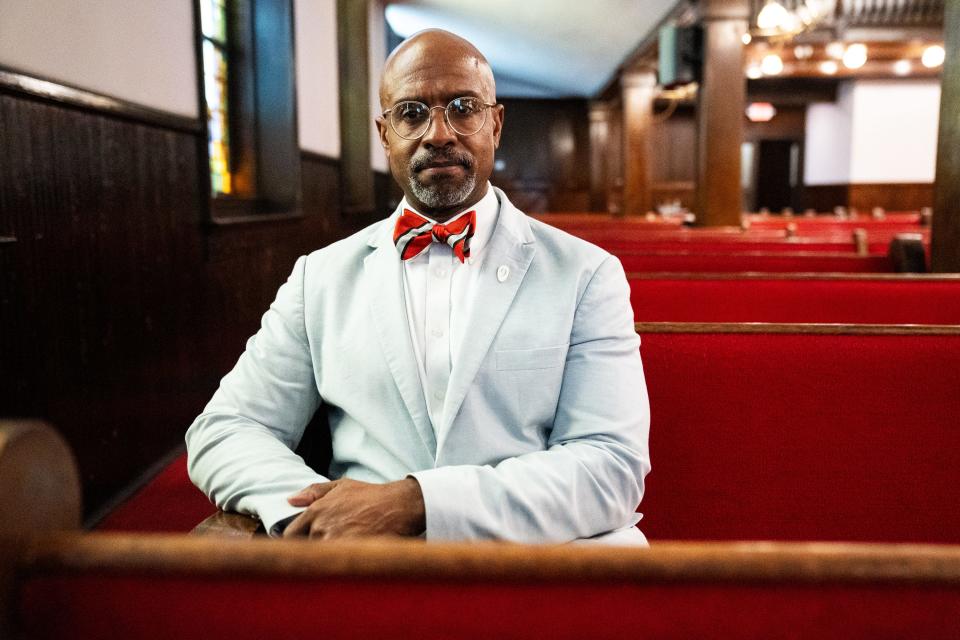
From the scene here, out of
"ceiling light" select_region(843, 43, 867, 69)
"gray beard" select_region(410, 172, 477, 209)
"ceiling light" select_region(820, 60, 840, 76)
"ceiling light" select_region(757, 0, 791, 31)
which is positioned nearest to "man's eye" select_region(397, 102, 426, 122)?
"gray beard" select_region(410, 172, 477, 209)

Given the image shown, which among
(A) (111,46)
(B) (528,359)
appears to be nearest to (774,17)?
(A) (111,46)

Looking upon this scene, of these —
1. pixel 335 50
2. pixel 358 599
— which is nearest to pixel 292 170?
pixel 335 50

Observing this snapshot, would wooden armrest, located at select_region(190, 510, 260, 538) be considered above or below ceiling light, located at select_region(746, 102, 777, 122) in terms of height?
below

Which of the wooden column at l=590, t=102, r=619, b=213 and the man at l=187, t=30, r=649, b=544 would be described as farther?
the wooden column at l=590, t=102, r=619, b=213

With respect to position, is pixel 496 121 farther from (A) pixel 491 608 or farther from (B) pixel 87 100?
(B) pixel 87 100

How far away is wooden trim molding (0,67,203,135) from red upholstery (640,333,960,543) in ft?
5.59

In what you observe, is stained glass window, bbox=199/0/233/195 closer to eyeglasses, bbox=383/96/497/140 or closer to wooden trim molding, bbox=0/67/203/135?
wooden trim molding, bbox=0/67/203/135

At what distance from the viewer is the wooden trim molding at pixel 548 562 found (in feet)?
1.65

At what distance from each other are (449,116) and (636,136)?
37.4 feet

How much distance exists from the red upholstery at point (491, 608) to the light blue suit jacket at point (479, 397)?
2.08ft

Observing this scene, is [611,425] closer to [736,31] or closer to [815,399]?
[815,399]

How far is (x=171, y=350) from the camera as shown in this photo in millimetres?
3281

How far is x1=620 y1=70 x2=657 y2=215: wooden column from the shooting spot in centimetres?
1235

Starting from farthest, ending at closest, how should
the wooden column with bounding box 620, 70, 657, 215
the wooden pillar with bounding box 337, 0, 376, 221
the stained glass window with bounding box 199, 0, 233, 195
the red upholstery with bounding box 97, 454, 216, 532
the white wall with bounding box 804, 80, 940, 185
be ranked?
the white wall with bounding box 804, 80, 940, 185 → the wooden column with bounding box 620, 70, 657, 215 → the wooden pillar with bounding box 337, 0, 376, 221 → the stained glass window with bounding box 199, 0, 233, 195 → the red upholstery with bounding box 97, 454, 216, 532
